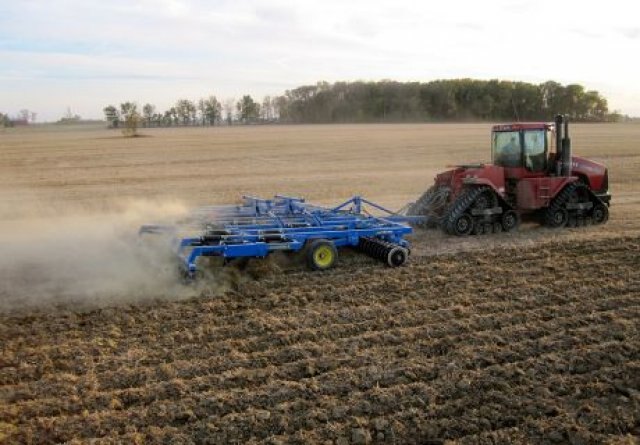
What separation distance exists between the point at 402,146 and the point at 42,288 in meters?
32.0

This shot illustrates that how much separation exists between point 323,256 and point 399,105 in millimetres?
74761

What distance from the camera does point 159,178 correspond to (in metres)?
23.9

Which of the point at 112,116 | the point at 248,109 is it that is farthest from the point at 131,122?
the point at 248,109

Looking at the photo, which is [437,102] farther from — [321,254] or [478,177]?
[321,254]

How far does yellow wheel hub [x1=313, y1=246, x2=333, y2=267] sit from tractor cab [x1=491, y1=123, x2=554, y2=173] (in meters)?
5.09

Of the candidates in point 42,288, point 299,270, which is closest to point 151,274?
point 42,288

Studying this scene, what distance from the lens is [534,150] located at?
12.1 meters

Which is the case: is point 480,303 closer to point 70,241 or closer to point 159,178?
point 70,241

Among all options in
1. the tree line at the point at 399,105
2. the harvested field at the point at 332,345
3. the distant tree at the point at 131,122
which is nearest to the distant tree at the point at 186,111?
the tree line at the point at 399,105

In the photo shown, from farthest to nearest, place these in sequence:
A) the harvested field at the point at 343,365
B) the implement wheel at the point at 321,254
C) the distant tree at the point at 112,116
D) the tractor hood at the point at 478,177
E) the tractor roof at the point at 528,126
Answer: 1. the distant tree at the point at 112,116
2. the tractor roof at the point at 528,126
3. the tractor hood at the point at 478,177
4. the implement wheel at the point at 321,254
5. the harvested field at the point at 343,365

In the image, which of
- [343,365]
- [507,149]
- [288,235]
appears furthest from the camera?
[507,149]

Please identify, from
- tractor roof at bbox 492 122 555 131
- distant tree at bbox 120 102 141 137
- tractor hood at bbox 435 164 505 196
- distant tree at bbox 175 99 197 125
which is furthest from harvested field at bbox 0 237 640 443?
distant tree at bbox 175 99 197 125

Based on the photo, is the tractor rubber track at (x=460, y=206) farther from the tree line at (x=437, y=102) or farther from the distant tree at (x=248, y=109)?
the distant tree at (x=248, y=109)

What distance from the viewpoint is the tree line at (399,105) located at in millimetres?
55438
